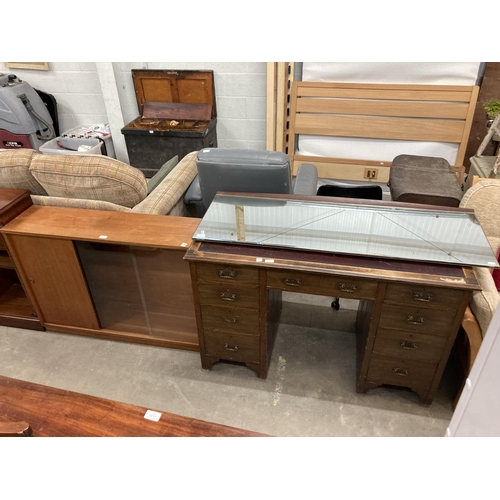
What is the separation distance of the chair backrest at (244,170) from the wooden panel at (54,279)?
2.70ft

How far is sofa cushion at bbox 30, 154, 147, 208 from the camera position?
6.71 ft

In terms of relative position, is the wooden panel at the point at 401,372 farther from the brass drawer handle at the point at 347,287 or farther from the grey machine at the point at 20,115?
the grey machine at the point at 20,115

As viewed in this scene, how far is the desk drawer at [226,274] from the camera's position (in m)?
1.80

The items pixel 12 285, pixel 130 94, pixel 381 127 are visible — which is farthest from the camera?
pixel 130 94

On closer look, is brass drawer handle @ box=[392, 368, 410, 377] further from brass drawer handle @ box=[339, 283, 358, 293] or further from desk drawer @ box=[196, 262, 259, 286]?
desk drawer @ box=[196, 262, 259, 286]

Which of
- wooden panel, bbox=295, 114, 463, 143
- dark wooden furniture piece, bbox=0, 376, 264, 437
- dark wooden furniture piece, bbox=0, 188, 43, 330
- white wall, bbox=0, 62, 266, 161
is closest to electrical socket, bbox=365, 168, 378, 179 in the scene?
wooden panel, bbox=295, 114, 463, 143

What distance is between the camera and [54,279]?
224 cm

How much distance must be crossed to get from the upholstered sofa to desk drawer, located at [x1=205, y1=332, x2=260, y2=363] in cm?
77

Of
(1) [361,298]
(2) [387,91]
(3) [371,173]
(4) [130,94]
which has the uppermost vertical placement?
(2) [387,91]

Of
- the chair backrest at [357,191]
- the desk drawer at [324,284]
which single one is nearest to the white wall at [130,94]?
the chair backrest at [357,191]

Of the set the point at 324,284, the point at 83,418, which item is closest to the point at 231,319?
the point at 324,284

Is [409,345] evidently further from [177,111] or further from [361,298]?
[177,111]

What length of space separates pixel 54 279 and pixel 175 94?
2.58 meters
